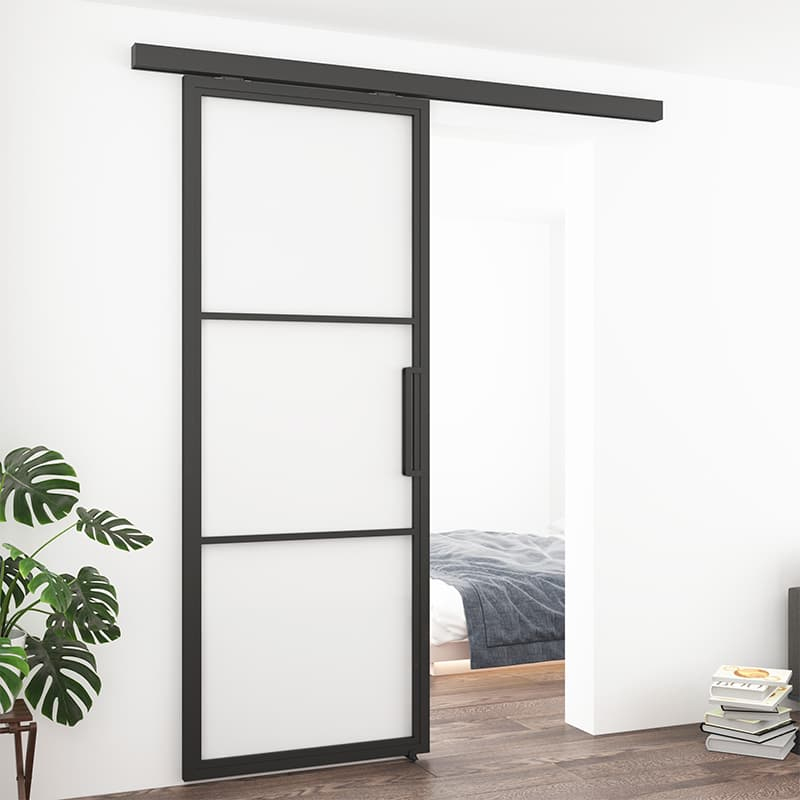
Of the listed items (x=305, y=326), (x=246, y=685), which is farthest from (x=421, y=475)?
(x=246, y=685)

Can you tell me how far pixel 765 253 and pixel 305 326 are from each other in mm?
2089

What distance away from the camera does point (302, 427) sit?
3.81 metres

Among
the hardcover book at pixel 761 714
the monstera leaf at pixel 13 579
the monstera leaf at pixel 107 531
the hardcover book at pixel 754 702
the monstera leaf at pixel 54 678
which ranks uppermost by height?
the monstera leaf at pixel 107 531

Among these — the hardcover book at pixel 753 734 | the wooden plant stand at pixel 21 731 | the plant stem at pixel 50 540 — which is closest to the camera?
the wooden plant stand at pixel 21 731

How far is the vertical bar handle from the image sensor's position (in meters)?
3.89

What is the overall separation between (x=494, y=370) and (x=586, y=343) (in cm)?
320

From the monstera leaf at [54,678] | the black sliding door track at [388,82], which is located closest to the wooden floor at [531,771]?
the monstera leaf at [54,678]

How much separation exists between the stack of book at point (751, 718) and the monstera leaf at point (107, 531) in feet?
7.36

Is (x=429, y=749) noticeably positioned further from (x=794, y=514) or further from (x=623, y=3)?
(x=623, y=3)

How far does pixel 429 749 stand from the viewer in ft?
13.1

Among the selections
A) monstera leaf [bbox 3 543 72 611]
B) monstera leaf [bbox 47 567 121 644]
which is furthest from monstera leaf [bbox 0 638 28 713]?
monstera leaf [bbox 47 567 121 644]

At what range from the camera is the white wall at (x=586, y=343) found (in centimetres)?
354

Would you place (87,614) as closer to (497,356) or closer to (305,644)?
(305,644)

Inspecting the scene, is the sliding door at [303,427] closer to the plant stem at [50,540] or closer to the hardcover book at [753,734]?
the plant stem at [50,540]
